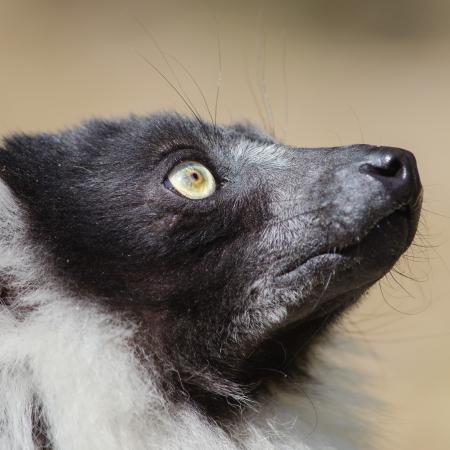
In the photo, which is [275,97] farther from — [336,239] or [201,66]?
[336,239]

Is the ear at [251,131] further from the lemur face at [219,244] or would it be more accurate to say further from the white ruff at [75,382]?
the white ruff at [75,382]

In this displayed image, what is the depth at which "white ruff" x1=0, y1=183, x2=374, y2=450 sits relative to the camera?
2.83 metres

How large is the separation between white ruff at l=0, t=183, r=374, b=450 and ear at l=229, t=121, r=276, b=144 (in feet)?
3.74

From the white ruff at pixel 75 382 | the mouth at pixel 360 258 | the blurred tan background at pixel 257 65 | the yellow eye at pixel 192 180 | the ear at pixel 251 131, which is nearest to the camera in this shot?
the white ruff at pixel 75 382

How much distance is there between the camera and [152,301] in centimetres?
314

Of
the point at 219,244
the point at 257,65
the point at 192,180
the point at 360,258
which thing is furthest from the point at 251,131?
→ the point at 257,65

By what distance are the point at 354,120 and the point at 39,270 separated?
8.73m

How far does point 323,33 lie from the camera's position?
45.2 ft

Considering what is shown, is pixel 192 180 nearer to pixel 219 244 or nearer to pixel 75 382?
pixel 219 244

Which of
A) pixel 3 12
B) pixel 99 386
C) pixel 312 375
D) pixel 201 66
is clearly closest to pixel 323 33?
pixel 201 66

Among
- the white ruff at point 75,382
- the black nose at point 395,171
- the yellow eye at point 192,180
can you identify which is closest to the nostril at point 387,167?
the black nose at point 395,171

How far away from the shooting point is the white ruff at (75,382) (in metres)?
2.83

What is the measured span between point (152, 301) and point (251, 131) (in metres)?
1.20

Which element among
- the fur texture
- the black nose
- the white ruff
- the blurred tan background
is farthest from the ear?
the blurred tan background
